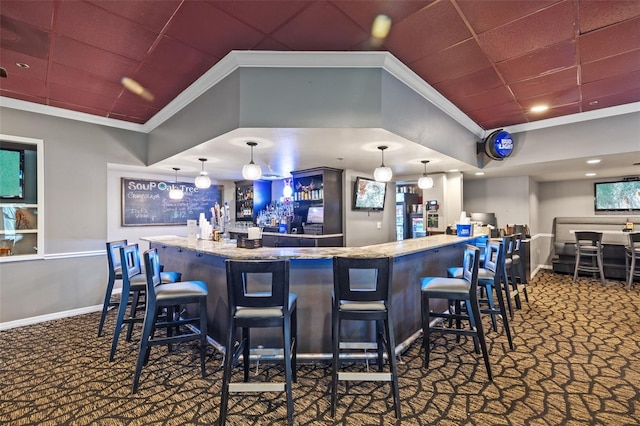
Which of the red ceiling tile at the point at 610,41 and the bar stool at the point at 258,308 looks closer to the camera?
the bar stool at the point at 258,308

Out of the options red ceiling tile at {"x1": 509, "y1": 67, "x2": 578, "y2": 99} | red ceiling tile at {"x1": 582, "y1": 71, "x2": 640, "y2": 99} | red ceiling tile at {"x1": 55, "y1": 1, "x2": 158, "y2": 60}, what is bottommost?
red ceiling tile at {"x1": 582, "y1": 71, "x2": 640, "y2": 99}

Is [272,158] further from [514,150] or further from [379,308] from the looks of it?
[514,150]

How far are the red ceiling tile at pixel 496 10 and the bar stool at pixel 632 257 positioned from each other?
18.7 feet

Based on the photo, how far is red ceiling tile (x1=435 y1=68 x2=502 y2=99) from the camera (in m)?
3.26

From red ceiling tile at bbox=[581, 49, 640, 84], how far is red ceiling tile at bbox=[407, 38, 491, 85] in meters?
1.14

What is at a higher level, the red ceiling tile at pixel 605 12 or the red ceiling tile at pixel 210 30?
the red ceiling tile at pixel 605 12

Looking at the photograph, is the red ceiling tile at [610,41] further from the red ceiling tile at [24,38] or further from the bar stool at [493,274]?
the red ceiling tile at [24,38]

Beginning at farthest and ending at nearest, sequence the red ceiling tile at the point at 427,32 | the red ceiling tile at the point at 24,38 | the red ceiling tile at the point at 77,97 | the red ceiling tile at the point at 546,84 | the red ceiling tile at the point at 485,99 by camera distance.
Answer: the red ceiling tile at the point at 485,99 < the red ceiling tile at the point at 77,97 < the red ceiling tile at the point at 546,84 < the red ceiling tile at the point at 24,38 < the red ceiling tile at the point at 427,32

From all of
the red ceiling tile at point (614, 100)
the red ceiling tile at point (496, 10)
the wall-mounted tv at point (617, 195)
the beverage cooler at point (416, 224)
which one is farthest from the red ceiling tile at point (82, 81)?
the wall-mounted tv at point (617, 195)

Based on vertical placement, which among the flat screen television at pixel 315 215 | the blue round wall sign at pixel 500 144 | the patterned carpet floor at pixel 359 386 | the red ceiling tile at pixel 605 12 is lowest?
the patterned carpet floor at pixel 359 386

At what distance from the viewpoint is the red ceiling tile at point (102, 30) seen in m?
2.27

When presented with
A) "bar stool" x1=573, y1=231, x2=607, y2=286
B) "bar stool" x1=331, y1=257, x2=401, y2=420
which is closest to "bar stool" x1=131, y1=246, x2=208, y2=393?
"bar stool" x1=331, y1=257, x2=401, y2=420

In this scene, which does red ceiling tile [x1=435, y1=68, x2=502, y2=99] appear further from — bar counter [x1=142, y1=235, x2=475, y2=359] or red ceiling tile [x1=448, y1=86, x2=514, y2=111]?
bar counter [x1=142, y1=235, x2=475, y2=359]

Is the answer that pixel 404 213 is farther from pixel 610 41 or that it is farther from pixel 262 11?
pixel 262 11
